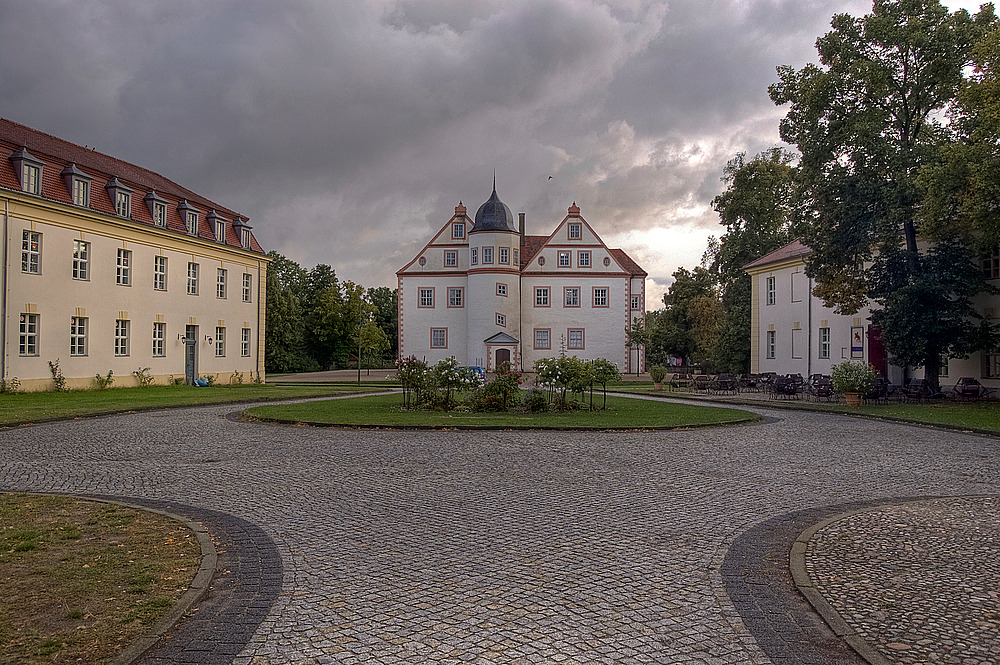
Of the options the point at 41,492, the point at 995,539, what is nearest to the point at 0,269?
the point at 41,492

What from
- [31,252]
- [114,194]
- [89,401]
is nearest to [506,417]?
[89,401]

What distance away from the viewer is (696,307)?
186ft

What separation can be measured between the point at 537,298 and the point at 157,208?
102 ft

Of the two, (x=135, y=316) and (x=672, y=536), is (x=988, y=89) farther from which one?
(x=135, y=316)

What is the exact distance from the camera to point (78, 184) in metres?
31.6

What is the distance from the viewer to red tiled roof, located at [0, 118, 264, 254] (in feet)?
97.8

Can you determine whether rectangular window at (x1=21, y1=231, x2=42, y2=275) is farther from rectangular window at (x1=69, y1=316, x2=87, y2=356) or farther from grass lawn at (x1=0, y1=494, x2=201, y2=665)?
grass lawn at (x1=0, y1=494, x2=201, y2=665)

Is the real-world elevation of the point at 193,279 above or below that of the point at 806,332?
above

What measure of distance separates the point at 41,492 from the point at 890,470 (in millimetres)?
11858

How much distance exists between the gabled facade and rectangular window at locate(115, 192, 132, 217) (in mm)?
28491

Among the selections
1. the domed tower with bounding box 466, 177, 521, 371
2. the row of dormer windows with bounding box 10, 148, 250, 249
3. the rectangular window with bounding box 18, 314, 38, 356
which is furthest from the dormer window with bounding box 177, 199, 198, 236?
the domed tower with bounding box 466, 177, 521, 371

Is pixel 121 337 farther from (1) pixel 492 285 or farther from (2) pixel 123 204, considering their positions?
(1) pixel 492 285

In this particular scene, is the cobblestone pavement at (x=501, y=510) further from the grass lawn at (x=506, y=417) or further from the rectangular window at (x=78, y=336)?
the rectangular window at (x=78, y=336)

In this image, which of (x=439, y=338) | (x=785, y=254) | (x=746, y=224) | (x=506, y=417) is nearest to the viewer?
(x=506, y=417)
